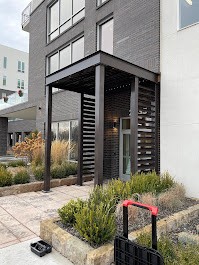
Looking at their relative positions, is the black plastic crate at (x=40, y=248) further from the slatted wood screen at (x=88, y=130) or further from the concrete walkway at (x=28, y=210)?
the slatted wood screen at (x=88, y=130)

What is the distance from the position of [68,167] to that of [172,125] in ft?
13.4

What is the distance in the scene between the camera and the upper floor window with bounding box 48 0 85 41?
10975 millimetres

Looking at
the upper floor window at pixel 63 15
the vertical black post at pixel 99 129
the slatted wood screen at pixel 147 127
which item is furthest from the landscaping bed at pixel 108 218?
the upper floor window at pixel 63 15

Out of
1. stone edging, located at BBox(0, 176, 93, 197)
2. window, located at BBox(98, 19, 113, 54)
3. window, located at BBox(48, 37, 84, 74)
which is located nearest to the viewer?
stone edging, located at BBox(0, 176, 93, 197)

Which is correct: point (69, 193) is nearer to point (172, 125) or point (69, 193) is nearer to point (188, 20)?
point (172, 125)

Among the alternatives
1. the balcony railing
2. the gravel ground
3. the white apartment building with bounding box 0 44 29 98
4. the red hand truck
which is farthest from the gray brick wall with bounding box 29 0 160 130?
the white apartment building with bounding box 0 44 29 98

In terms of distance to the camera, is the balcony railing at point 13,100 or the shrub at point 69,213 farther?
the balcony railing at point 13,100

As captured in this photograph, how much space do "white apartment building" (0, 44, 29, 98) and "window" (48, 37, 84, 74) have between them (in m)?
25.7

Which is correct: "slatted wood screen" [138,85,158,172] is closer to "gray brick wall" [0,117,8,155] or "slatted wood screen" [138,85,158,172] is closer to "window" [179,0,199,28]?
"window" [179,0,199,28]

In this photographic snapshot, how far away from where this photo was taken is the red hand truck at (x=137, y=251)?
7.72ft

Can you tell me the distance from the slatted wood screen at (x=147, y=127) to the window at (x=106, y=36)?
3.20 meters

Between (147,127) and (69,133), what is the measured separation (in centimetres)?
541

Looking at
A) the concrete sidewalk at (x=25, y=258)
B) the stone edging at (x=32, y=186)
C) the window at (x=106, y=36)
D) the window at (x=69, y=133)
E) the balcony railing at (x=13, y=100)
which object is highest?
the window at (x=106, y=36)

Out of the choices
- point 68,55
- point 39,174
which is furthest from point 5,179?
point 68,55
